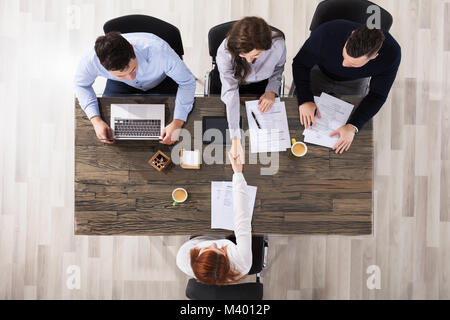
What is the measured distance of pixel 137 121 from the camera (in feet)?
5.65

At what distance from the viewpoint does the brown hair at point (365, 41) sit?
1432 mm

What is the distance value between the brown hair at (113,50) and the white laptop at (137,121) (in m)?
0.30

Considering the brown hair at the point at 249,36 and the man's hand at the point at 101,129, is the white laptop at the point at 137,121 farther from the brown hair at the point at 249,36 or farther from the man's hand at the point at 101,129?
the brown hair at the point at 249,36

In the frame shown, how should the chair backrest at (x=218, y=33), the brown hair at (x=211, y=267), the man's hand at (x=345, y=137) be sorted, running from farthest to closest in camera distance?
1. the chair backrest at (x=218, y=33)
2. the man's hand at (x=345, y=137)
3. the brown hair at (x=211, y=267)

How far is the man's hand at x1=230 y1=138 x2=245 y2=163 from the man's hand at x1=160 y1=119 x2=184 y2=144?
0.32 meters

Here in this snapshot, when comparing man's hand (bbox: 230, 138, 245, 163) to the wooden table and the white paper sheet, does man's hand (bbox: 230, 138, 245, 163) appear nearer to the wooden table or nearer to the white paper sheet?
the wooden table

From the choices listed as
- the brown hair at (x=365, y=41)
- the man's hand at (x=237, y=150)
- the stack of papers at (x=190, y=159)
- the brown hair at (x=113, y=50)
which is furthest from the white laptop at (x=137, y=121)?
the brown hair at (x=365, y=41)

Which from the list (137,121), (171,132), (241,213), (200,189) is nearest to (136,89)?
(137,121)

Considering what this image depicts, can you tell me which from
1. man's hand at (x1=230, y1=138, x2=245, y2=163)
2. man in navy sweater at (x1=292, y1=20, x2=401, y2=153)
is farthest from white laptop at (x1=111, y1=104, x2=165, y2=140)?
man in navy sweater at (x1=292, y1=20, x2=401, y2=153)

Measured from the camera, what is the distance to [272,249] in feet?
8.24

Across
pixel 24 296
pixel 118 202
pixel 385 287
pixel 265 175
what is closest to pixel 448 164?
pixel 385 287

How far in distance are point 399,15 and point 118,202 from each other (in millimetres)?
2623

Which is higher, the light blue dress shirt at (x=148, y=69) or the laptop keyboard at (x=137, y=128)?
the light blue dress shirt at (x=148, y=69)
